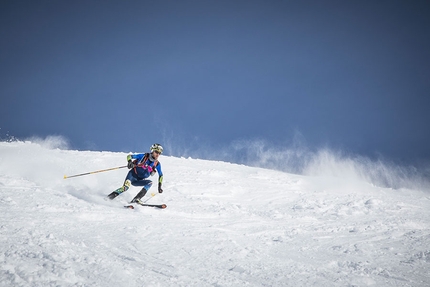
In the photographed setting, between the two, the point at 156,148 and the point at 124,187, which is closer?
the point at 124,187

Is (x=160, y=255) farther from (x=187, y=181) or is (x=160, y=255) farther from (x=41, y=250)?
(x=187, y=181)

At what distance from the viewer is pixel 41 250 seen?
151 inches

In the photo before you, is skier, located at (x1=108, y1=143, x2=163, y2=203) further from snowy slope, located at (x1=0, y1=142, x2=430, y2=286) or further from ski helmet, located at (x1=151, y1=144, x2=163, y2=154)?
snowy slope, located at (x1=0, y1=142, x2=430, y2=286)

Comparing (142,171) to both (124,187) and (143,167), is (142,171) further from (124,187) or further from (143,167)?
(124,187)

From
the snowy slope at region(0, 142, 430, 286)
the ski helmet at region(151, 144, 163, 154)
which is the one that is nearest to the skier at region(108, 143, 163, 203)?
the ski helmet at region(151, 144, 163, 154)

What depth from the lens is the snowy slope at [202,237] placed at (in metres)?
3.68

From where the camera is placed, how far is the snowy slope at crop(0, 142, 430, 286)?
12.1ft

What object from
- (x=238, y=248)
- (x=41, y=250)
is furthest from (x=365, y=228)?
(x=41, y=250)

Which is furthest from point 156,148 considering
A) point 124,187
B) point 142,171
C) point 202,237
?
point 202,237

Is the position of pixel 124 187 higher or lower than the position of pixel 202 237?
higher

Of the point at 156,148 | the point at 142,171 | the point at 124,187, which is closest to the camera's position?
the point at 124,187

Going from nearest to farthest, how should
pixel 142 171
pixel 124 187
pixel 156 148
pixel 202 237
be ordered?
pixel 202 237, pixel 124 187, pixel 142 171, pixel 156 148

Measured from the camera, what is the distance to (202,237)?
5512mm

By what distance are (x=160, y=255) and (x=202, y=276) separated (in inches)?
38.1
